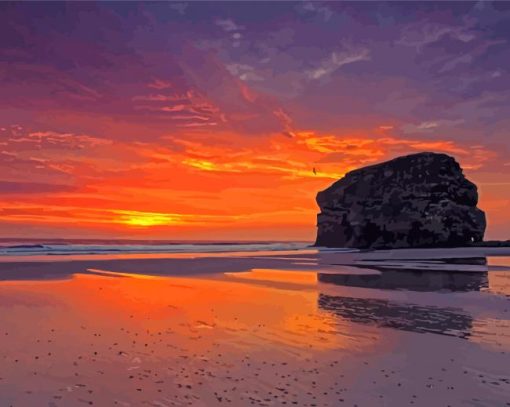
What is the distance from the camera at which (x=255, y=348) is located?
10.0m

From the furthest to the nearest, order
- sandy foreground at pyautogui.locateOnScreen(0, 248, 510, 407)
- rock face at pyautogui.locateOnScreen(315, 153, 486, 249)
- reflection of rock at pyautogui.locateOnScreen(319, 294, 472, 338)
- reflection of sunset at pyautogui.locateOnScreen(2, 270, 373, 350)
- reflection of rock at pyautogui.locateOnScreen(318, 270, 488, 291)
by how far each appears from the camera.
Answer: rock face at pyautogui.locateOnScreen(315, 153, 486, 249) < reflection of rock at pyautogui.locateOnScreen(318, 270, 488, 291) < reflection of rock at pyautogui.locateOnScreen(319, 294, 472, 338) < reflection of sunset at pyautogui.locateOnScreen(2, 270, 373, 350) < sandy foreground at pyautogui.locateOnScreen(0, 248, 510, 407)

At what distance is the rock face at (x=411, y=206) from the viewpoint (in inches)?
3066

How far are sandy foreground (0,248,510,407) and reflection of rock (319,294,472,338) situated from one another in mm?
34

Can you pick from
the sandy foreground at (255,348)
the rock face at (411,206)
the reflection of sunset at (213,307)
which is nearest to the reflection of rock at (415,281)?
the sandy foreground at (255,348)

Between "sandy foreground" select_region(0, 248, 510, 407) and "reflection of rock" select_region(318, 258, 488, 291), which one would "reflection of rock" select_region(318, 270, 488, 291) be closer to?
"reflection of rock" select_region(318, 258, 488, 291)

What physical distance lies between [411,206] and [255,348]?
7556 cm

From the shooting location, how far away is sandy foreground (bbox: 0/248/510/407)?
7.09 metres

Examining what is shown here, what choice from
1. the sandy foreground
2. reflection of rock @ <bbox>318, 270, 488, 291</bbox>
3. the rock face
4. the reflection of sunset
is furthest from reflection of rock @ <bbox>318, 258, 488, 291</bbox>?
the rock face

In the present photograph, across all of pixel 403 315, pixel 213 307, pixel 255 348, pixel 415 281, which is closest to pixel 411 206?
pixel 415 281

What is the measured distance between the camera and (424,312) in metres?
14.6

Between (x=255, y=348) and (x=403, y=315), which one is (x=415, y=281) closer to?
(x=403, y=315)

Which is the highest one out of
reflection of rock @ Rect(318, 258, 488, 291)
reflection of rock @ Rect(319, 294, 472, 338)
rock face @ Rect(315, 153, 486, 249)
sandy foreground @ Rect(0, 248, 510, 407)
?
rock face @ Rect(315, 153, 486, 249)

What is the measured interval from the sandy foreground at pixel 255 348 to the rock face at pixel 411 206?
61.5m

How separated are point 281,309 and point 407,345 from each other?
17.9 feet
